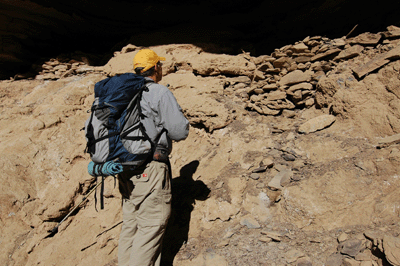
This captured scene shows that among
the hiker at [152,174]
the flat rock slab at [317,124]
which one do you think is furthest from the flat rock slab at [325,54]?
the hiker at [152,174]

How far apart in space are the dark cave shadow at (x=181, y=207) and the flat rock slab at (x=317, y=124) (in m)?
1.43

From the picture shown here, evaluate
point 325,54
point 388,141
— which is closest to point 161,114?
point 388,141

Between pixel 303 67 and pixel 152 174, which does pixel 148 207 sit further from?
pixel 303 67

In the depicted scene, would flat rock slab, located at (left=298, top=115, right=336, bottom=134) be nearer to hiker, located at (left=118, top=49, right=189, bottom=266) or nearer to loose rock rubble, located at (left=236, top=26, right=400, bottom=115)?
loose rock rubble, located at (left=236, top=26, right=400, bottom=115)

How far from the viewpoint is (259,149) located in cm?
311

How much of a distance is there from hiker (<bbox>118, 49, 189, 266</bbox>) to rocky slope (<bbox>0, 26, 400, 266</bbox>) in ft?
1.88

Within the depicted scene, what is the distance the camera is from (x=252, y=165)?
297 cm

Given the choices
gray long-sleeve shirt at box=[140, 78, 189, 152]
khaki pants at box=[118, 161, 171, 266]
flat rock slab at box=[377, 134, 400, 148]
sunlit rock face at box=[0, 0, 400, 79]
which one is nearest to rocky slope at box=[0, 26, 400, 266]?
flat rock slab at box=[377, 134, 400, 148]

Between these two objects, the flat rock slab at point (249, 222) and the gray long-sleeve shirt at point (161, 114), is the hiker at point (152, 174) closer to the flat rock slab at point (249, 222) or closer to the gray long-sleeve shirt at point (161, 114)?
the gray long-sleeve shirt at point (161, 114)

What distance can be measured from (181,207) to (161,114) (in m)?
1.34

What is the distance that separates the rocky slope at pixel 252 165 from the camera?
2.26m

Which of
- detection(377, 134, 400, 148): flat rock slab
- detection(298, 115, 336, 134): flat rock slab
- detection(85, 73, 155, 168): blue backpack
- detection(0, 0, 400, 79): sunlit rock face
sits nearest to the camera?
detection(85, 73, 155, 168): blue backpack

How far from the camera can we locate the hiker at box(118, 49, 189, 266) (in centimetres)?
212

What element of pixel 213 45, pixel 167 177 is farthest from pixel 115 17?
pixel 167 177
